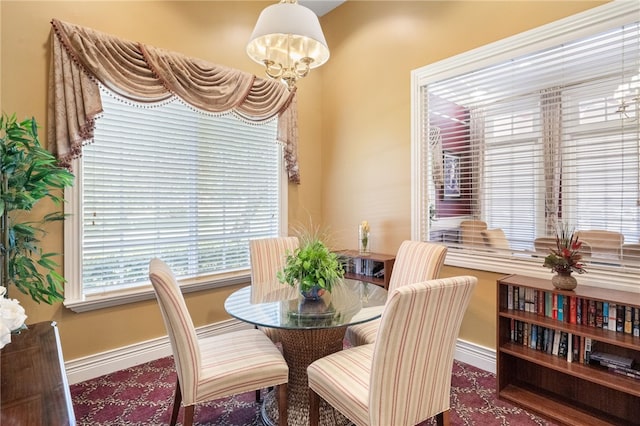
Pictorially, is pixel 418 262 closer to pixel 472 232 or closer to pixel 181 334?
pixel 472 232

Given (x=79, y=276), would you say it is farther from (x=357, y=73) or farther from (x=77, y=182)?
(x=357, y=73)

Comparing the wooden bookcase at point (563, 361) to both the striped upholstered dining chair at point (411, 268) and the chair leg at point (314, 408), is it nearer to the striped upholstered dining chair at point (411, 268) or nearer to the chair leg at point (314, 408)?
the striped upholstered dining chair at point (411, 268)

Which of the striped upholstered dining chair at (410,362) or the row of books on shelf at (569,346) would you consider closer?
the striped upholstered dining chair at (410,362)

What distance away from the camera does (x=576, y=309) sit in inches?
80.5

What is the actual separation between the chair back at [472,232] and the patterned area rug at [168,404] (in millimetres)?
1013

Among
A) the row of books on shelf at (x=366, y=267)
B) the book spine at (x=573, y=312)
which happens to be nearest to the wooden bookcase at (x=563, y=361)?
the book spine at (x=573, y=312)

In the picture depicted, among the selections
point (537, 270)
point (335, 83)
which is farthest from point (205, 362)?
point (335, 83)

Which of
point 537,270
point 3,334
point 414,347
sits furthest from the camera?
point 537,270

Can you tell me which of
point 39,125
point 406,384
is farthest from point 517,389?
point 39,125

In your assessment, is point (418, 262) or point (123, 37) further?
point (123, 37)

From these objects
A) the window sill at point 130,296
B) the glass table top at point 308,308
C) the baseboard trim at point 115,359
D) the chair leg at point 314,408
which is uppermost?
the glass table top at point 308,308

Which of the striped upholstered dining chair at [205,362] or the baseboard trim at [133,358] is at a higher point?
the striped upholstered dining chair at [205,362]

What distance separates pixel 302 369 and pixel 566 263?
1.74m

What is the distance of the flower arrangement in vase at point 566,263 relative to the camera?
79.8 inches
